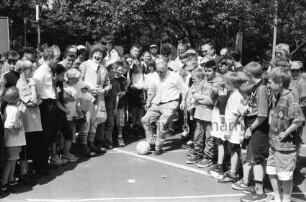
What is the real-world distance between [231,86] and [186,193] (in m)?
1.74

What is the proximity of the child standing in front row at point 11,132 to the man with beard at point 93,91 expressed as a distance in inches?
74.0

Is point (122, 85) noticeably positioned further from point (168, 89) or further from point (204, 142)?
point (204, 142)

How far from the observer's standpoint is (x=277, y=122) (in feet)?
16.7

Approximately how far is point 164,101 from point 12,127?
3217 millimetres

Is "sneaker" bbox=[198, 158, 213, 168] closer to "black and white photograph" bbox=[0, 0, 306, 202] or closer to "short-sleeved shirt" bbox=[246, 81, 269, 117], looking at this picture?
"black and white photograph" bbox=[0, 0, 306, 202]

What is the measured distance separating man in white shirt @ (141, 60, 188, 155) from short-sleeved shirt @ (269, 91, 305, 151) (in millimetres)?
2925

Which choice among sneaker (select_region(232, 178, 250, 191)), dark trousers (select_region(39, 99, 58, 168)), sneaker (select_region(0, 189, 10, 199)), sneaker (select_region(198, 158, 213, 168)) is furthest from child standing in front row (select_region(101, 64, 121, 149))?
sneaker (select_region(232, 178, 250, 191))

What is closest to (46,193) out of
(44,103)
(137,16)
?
(44,103)

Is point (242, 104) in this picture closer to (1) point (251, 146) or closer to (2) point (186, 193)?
(1) point (251, 146)

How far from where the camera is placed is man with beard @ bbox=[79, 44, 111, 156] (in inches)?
294

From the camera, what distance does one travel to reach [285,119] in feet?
16.4

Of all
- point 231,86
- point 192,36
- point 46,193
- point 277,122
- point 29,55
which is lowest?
point 46,193

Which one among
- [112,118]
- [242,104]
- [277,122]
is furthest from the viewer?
[112,118]

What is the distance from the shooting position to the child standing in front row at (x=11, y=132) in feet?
18.1
